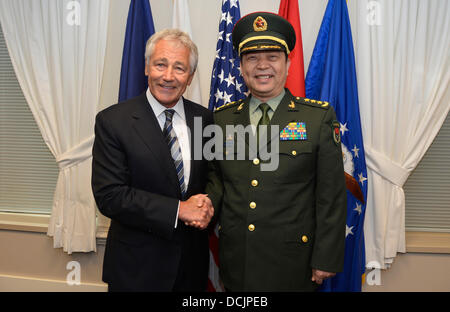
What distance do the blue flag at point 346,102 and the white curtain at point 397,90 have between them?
0.40ft

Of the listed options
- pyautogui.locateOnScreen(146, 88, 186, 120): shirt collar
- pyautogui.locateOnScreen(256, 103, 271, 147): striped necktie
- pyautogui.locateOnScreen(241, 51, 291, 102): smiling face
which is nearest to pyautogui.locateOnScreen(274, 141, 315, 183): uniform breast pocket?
pyautogui.locateOnScreen(256, 103, 271, 147): striped necktie

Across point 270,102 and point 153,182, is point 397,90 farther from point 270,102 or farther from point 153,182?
point 153,182

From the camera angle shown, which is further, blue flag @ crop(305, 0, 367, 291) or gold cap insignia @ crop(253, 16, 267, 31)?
blue flag @ crop(305, 0, 367, 291)

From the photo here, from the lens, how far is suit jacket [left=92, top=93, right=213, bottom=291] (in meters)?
1.53

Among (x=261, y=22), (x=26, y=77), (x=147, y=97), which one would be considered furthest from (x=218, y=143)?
(x=26, y=77)

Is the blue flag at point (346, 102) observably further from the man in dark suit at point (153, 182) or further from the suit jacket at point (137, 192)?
the suit jacket at point (137, 192)

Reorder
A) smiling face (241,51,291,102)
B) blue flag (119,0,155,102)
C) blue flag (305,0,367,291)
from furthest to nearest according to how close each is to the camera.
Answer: blue flag (119,0,155,102) → blue flag (305,0,367,291) → smiling face (241,51,291,102)

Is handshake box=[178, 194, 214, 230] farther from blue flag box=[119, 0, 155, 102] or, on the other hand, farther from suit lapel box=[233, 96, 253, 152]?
blue flag box=[119, 0, 155, 102]

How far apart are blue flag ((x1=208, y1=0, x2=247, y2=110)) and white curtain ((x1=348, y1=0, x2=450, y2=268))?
2.88 feet

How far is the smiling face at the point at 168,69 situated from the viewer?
1.61 meters

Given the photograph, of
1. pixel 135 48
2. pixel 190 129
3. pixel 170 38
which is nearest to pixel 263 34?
pixel 170 38

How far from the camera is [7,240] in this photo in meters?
2.88

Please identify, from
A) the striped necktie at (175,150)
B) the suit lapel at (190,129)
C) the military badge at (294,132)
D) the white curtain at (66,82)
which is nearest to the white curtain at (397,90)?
the military badge at (294,132)

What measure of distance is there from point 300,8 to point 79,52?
1.72 metres
